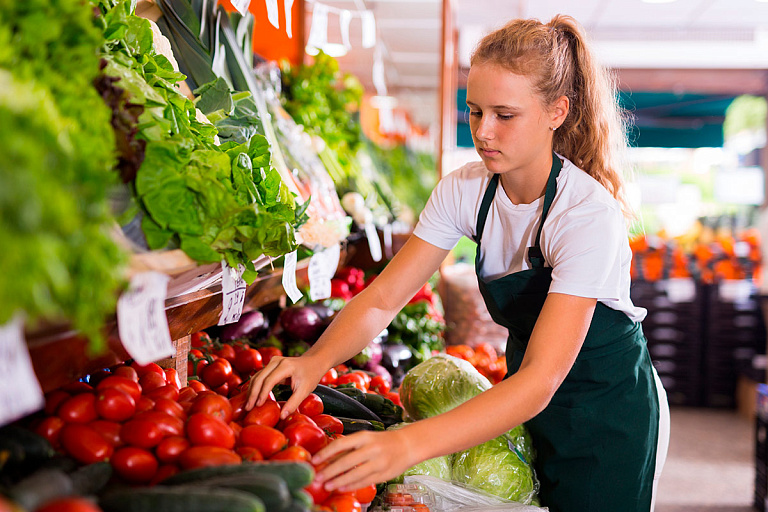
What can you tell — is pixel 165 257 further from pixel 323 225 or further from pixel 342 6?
pixel 342 6

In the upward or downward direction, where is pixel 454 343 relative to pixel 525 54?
downward

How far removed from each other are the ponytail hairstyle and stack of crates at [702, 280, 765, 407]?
17.0ft

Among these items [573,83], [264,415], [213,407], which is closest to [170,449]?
[213,407]

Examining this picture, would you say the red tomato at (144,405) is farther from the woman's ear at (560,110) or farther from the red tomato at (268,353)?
the woman's ear at (560,110)

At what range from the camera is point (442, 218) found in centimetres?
180

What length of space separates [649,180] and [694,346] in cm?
332

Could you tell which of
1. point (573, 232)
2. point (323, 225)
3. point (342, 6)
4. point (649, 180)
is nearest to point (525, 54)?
point (573, 232)

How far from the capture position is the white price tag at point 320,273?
2009mm

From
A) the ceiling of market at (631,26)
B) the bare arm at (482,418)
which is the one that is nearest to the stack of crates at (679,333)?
the ceiling of market at (631,26)

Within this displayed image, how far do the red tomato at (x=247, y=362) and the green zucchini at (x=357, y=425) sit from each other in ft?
1.61

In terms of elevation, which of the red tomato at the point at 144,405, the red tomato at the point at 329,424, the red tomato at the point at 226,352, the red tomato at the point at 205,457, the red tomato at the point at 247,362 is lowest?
the red tomato at the point at 247,362

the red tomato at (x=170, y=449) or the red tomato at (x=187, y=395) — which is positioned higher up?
the red tomato at (x=170, y=449)

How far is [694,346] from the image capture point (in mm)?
6410

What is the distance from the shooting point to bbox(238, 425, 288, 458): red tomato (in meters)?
1.16
